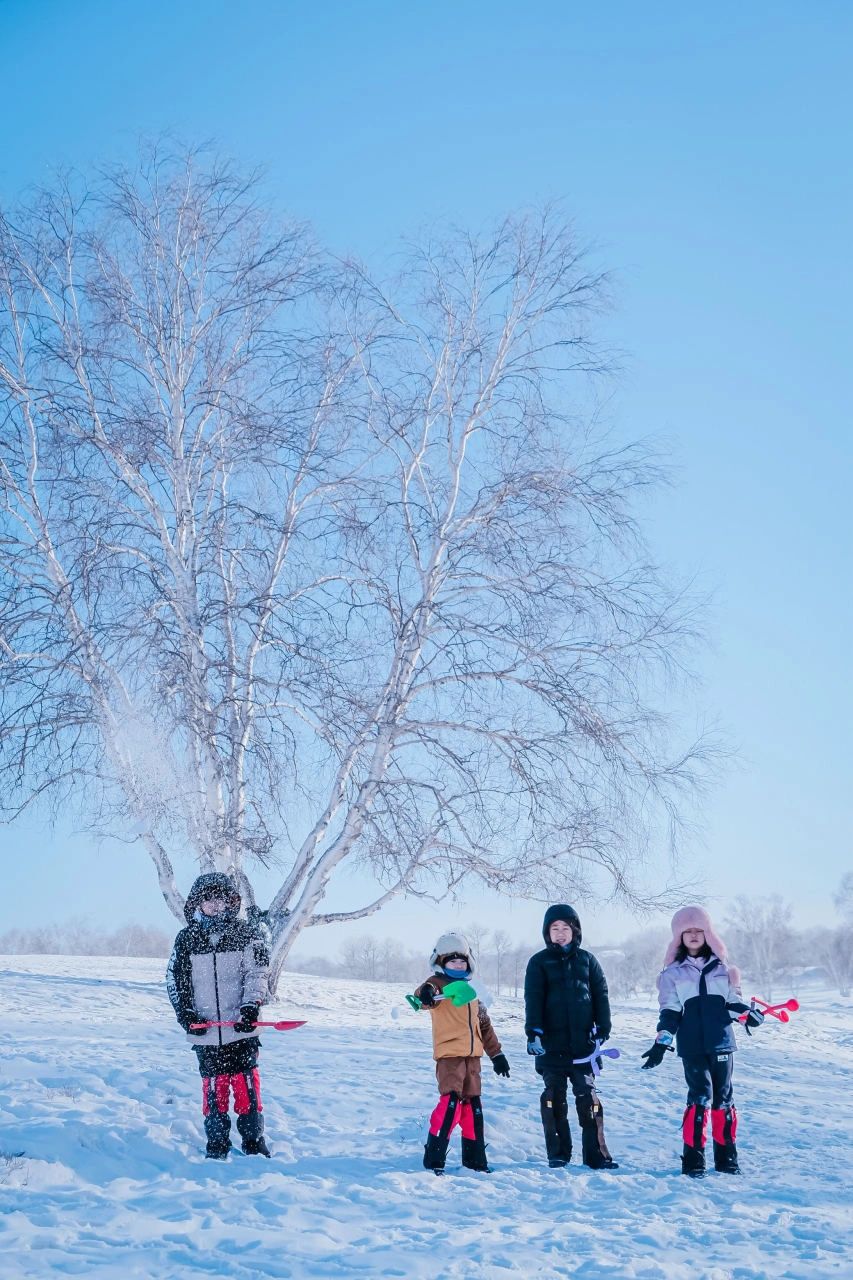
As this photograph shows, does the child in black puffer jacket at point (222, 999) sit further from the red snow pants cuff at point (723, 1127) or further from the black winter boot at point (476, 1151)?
the red snow pants cuff at point (723, 1127)

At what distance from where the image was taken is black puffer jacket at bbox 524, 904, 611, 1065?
612 centimetres

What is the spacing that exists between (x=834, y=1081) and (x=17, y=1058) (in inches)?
342

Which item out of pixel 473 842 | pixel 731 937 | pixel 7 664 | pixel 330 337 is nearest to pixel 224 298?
pixel 330 337

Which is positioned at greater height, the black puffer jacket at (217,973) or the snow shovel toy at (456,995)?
the black puffer jacket at (217,973)

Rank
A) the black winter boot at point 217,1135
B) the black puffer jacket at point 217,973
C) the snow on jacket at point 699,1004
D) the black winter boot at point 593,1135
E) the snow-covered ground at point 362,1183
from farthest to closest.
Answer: the snow on jacket at point 699,1004 → the black puffer jacket at point 217,973 → the black winter boot at point 593,1135 → the black winter boot at point 217,1135 → the snow-covered ground at point 362,1183

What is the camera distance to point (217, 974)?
6.06 m

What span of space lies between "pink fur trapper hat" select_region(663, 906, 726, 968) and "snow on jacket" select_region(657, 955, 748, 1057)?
0.22ft

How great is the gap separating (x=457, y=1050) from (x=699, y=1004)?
154cm

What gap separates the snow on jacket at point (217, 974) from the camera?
598 cm

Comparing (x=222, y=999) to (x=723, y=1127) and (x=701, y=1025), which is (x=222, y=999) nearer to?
(x=701, y=1025)

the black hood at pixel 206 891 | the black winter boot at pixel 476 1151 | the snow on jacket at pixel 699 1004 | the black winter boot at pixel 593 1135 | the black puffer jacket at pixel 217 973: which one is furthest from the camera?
the black hood at pixel 206 891

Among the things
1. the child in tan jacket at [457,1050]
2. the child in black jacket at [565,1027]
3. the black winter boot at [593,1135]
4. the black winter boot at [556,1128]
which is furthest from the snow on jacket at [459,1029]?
the black winter boot at [593,1135]

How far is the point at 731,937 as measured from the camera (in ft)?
221

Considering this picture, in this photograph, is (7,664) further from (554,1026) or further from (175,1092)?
(554,1026)
